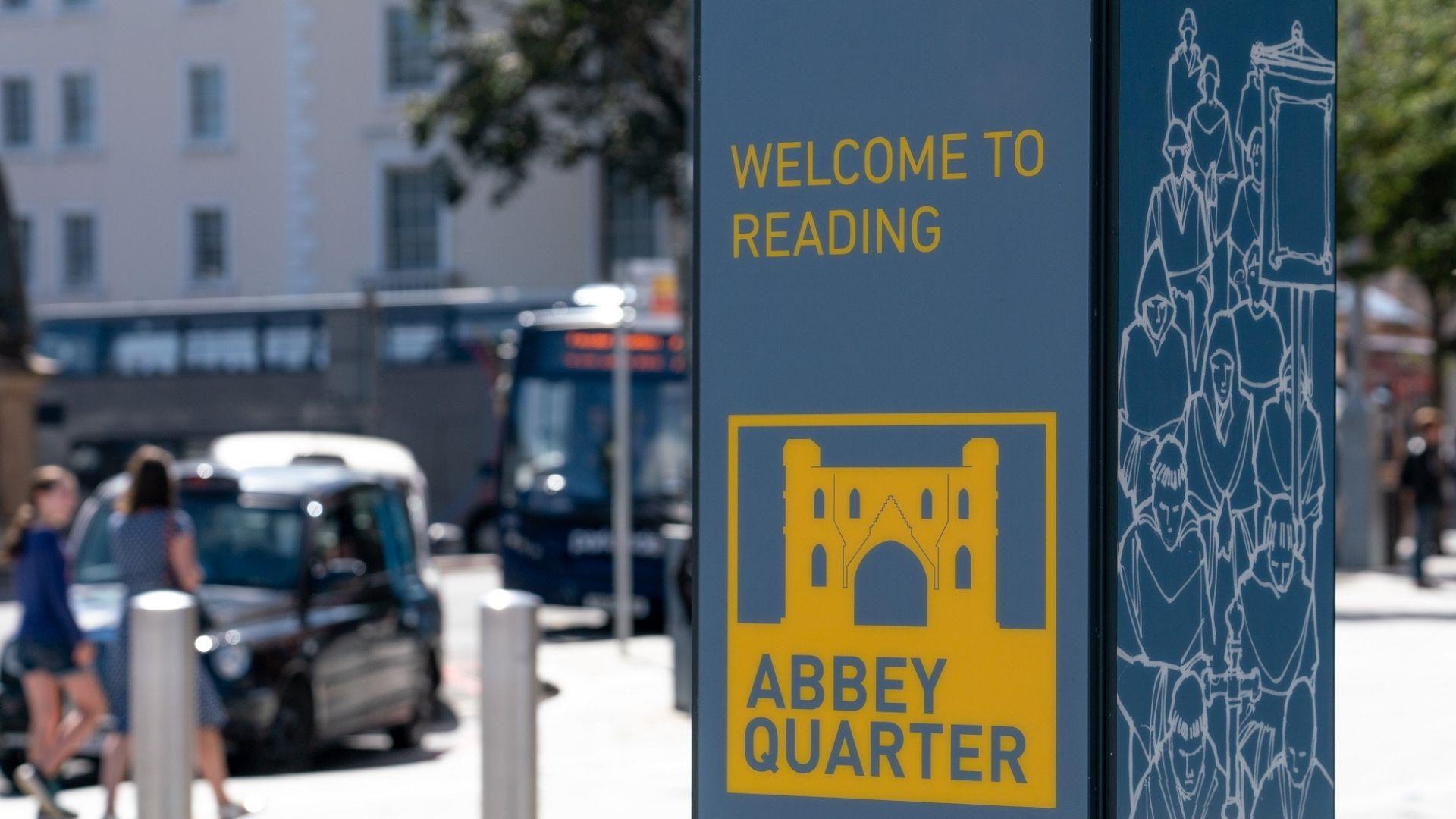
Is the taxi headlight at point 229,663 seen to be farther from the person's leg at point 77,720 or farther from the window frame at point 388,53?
the window frame at point 388,53

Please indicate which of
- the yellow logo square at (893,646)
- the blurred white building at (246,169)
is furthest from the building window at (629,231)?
the yellow logo square at (893,646)

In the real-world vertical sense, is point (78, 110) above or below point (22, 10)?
below

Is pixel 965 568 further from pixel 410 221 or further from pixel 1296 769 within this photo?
pixel 410 221

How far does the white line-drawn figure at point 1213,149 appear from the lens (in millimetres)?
3945

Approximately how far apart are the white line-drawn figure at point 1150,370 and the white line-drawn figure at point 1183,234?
0.03m

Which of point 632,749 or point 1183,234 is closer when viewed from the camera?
point 1183,234

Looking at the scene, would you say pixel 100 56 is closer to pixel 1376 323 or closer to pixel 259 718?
pixel 1376 323

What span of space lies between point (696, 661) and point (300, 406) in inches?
1122

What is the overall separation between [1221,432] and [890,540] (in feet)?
2.56

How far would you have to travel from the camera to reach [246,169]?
148ft

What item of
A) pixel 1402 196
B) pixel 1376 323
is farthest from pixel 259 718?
pixel 1376 323

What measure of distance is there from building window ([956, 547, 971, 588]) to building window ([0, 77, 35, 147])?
46.4 m

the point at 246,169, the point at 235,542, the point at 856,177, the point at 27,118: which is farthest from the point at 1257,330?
the point at 27,118

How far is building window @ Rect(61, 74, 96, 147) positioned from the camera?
152 feet
